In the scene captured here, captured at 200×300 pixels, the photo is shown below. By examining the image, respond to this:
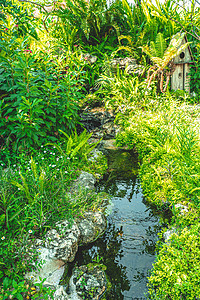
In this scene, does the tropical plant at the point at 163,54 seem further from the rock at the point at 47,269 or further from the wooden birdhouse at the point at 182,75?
the rock at the point at 47,269

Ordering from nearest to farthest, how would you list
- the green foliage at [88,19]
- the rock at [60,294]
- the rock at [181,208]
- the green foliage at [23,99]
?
the rock at [60,294]
the rock at [181,208]
the green foliage at [23,99]
the green foliage at [88,19]

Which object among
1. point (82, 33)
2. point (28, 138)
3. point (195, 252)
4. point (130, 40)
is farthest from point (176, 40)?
point (195, 252)

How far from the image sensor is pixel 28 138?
368 centimetres

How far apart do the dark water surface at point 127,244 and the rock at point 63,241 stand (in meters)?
0.24

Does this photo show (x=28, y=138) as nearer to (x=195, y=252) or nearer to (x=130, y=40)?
(x=195, y=252)

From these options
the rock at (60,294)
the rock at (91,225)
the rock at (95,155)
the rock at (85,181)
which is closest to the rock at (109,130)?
the rock at (95,155)

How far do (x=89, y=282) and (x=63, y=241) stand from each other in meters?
0.50

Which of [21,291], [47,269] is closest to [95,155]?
[47,269]

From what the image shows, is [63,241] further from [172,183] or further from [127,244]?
[172,183]

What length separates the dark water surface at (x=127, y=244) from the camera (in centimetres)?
237

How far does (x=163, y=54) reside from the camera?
654 centimetres

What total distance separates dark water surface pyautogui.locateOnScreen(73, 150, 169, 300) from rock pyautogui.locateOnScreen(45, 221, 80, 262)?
0.78 feet

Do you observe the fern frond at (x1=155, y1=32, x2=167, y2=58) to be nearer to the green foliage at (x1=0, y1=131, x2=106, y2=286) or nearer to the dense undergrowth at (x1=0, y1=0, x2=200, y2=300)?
the dense undergrowth at (x1=0, y1=0, x2=200, y2=300)

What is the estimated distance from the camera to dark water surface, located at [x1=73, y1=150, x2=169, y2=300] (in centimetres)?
237
